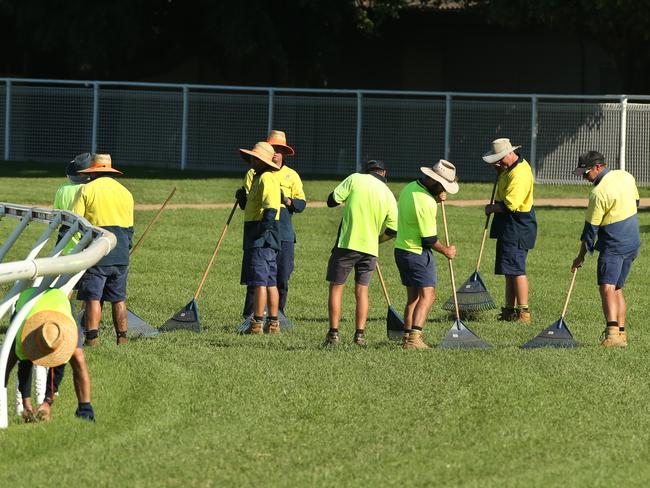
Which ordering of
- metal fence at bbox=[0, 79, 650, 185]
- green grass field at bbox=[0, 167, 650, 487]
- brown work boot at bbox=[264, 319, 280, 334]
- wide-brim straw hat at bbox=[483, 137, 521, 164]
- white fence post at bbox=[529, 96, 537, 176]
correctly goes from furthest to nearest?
metal fence at bbox=[0, 79, 650, 185] < white fence post at bbox=[529, 96, 537, 176] < wide-brim straw hat at bbox=[483, 137, 521, 164] < brown work boot at bbox=[264, 319, 280, 334] < green grass field at bbox=[0, 167, 650, 487]

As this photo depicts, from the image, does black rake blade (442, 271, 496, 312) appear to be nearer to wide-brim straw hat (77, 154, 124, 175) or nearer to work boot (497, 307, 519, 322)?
work boot (497, 307, 519, 322)

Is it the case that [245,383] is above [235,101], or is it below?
below

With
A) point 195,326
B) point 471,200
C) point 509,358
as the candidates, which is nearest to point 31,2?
point 471,200

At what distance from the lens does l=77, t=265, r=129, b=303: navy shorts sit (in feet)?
40.4

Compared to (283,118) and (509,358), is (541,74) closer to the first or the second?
(283,118)

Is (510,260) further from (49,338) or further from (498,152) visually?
(49,338)

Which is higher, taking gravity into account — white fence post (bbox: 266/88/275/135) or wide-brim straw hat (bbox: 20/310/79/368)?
white fence post (bbox: 266/88/275/135)

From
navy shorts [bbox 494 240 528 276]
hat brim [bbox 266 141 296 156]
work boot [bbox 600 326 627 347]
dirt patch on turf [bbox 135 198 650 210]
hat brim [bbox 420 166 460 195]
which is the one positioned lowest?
work boot [bbox 600 326 627 347]

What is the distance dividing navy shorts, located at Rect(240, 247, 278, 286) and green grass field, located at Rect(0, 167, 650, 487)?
1.90 ft

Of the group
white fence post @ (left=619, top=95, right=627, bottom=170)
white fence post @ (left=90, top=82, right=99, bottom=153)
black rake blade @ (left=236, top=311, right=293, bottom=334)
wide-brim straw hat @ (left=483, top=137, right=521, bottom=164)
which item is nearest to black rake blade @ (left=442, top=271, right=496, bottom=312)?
wide-brim straw hat @ (left=483, top=137, right=521, bottom=164)

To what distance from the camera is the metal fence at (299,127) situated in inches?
1178

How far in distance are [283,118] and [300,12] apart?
4030mm

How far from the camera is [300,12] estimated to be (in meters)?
34.2

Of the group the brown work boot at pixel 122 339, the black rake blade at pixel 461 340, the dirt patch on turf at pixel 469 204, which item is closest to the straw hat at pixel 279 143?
the brown work boot at pixel 122 339
